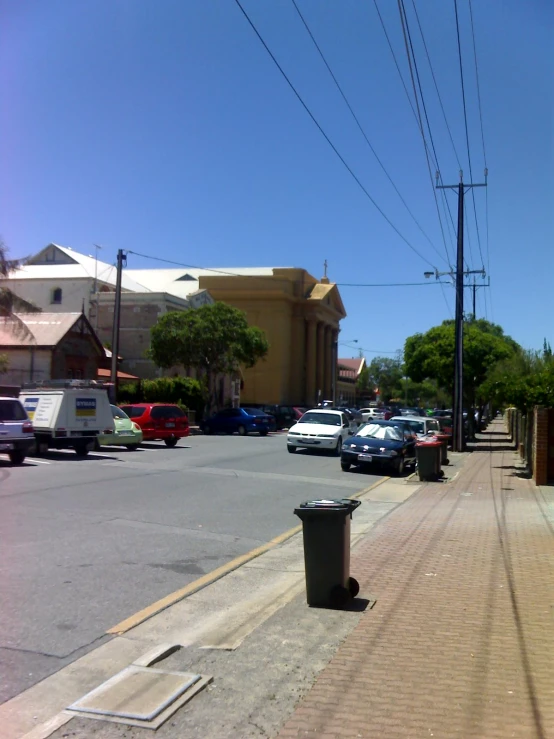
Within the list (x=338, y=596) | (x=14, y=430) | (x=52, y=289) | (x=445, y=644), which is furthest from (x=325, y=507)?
(x=52, y=289)

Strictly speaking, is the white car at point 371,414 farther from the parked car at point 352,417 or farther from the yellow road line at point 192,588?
the yellow road line at point 192,588

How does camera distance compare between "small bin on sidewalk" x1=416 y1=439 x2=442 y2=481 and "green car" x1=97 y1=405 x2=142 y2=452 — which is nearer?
"small bin on sidewalk" x1=416 y1=439 x2=442 y2=481

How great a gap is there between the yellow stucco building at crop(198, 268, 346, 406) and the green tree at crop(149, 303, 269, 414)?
26.5 m

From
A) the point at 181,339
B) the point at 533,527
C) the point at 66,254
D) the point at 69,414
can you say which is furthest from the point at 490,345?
the point at 66,254

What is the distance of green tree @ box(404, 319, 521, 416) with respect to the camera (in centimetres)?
3866

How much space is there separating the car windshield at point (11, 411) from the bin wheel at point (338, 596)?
14.0 m

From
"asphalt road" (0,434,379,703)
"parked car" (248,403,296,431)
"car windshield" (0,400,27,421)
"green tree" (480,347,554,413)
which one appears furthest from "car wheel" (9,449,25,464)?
"parked car" (248,403,296,431)

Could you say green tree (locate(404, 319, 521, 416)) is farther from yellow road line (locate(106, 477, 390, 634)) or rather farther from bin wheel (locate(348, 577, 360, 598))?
bin wheel (locate(348, 577, 360, 598))

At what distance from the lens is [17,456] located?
63.2 ft

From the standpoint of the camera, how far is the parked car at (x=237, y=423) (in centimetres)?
4072

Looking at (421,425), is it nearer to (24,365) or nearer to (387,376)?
(24,365)

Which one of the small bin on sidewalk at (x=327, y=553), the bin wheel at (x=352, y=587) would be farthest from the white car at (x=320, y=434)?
the small bin on sidewalk at (x=327, y=553)

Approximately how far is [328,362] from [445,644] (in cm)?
7964

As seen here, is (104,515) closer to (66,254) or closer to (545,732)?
(545,732)
